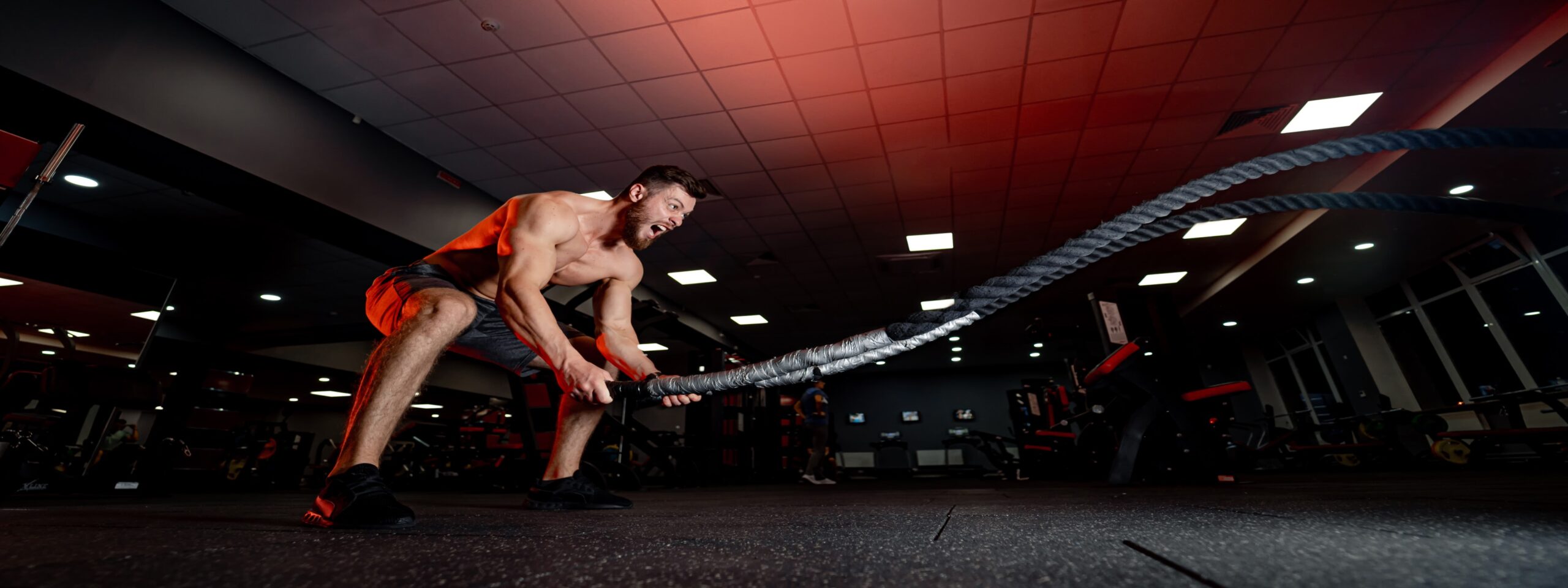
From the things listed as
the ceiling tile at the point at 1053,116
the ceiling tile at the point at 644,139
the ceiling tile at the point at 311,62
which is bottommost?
the ceiling tile at the point at 1053,116

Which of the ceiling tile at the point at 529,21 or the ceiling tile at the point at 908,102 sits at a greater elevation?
the ceiling tile at the point at 529,21

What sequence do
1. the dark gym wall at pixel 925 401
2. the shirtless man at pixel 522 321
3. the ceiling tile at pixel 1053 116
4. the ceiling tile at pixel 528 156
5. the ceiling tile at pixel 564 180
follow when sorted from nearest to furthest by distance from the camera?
the shirtless man at pixel 522 321, the ceiling tile at pixel 1053 116, the ceiling tile at pixel 528 156, the ceiling tile at pixel 564 180, the dark gym wall at pixel 925 401

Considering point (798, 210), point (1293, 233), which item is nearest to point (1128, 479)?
point (798, 210)

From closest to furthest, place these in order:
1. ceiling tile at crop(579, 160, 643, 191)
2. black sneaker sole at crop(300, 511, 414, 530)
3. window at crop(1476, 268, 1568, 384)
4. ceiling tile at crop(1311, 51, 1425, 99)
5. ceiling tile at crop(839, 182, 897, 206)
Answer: black sneaker sole at crop(300, 511, 414, 530) → ceiling tile at crop(1311, 51, 1425, 99) → ceiling tile at crop(579, 160, 643, 191) → ceiling tile at crop(839, 182, 897, 206) → window at crop(1476, 268, 1568, 384)

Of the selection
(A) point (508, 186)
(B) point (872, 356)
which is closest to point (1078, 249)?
(B) point (872, 356)

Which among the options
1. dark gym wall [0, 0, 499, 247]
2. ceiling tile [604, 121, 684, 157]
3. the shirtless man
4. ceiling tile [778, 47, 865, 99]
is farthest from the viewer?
ceiling tile [604, 121, 684, 157]

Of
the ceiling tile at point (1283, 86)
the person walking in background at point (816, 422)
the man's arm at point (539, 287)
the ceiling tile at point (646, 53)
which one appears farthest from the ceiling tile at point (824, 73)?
the person walking in background at point (816, 422)

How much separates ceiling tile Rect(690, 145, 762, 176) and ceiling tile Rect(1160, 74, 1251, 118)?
3066mm

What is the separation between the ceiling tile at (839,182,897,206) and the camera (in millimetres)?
5305

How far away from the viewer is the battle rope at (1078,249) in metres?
0.83

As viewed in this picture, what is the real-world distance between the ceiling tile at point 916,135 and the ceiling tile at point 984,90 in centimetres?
21

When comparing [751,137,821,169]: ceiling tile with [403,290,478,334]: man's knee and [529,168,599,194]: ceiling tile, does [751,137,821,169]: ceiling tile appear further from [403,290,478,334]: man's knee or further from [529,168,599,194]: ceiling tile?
[403,290,478,334]: man's knee

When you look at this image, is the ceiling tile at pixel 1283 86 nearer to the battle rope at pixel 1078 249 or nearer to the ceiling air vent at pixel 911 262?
the ceiling air vent at pixel 911 262

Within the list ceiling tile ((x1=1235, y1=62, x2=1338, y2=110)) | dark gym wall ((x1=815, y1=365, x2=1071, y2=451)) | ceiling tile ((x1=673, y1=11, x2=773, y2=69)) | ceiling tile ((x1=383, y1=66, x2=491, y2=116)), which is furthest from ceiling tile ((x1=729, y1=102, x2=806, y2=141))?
dark gym wall ((x1=815, y1=365, x2=1071, y2=451))
